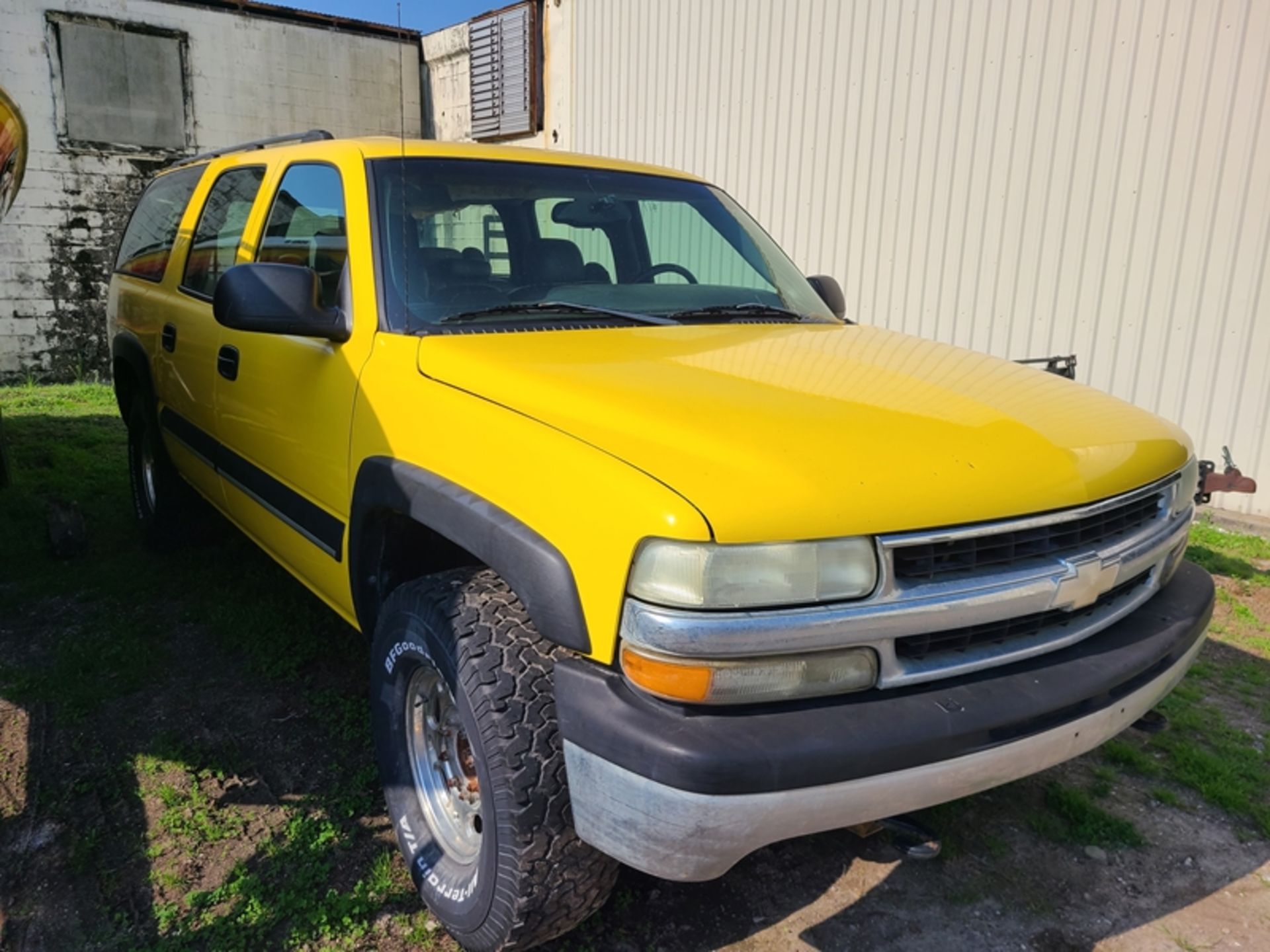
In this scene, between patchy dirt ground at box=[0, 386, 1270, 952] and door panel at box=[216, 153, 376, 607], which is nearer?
patchy dirt ground at box=[0, 386, 1270, 952]

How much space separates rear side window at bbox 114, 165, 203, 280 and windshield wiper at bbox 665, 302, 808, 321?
107 inches

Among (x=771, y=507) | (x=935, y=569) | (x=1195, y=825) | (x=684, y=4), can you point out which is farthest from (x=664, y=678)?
(x=684, y=4)

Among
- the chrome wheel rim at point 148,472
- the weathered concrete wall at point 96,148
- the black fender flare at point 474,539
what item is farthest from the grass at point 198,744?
the weathered concrete wall at point 96,148

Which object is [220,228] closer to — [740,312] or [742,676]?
[740,312]

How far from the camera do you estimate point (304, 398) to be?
296 cm

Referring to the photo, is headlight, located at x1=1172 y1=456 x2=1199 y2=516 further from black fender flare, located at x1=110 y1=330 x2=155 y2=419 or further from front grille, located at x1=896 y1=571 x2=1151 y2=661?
black fender flare, located at x1=110 y1=330 x2=155 y2=419

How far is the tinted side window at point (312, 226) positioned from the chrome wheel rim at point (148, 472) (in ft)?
6.47

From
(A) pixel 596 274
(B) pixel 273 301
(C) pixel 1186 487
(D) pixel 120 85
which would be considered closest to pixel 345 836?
(B) pixel 273 301

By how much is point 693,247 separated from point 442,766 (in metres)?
2.15

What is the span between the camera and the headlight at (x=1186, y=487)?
2471 millimetres

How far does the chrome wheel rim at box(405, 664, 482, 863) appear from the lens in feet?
7.61

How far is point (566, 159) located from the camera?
133 inches

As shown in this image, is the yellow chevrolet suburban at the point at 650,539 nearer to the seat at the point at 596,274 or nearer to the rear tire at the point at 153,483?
the seat at the point at 596,274

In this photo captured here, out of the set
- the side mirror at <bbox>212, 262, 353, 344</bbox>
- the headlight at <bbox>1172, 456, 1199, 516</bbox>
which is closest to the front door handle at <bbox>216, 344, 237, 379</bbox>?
the side mirror at <bbox>212, 262, 353, 344</bbox>
